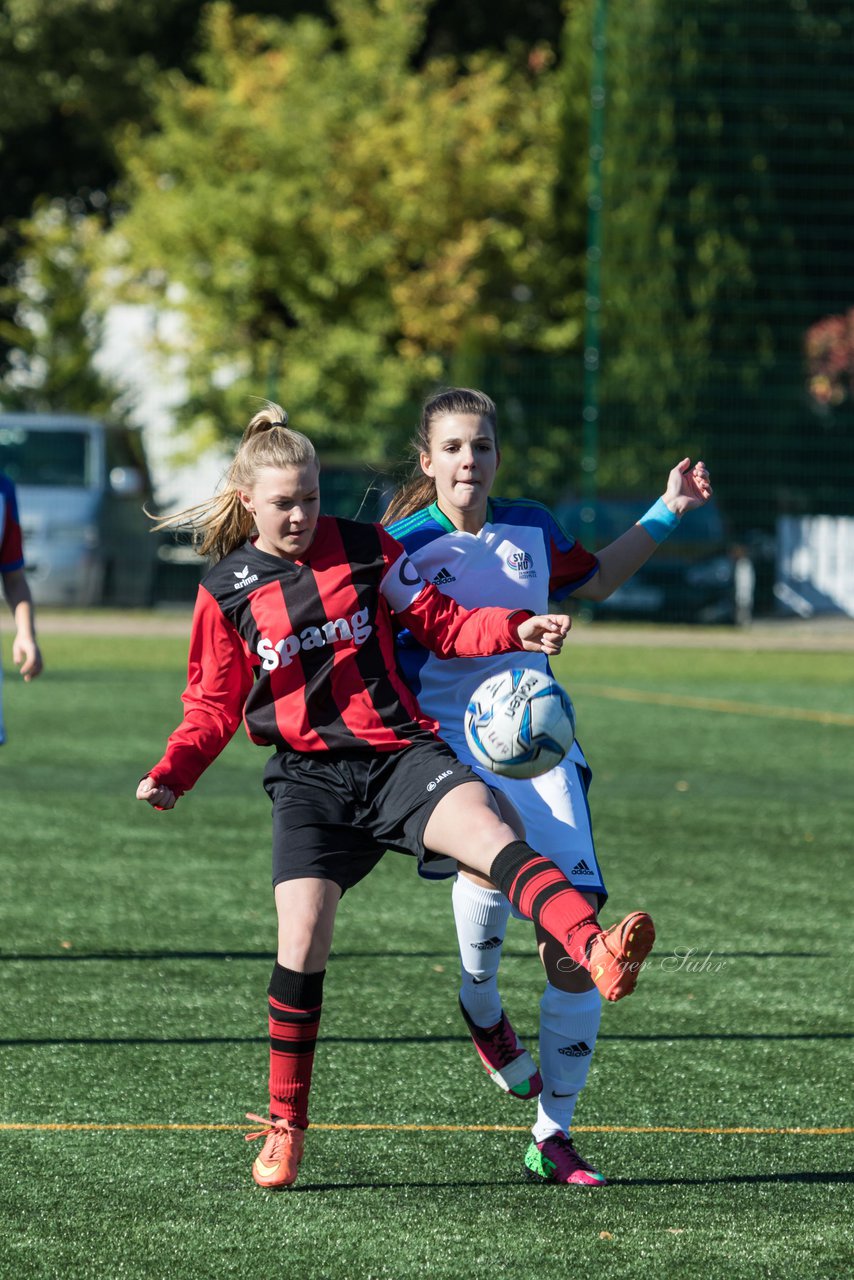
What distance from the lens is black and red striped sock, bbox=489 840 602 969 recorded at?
3799mm

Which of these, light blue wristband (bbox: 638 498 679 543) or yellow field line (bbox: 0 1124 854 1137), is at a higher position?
light blue wristband (bbox: 638 498 679 543)

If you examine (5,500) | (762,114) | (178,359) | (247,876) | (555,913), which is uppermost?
(762,114)

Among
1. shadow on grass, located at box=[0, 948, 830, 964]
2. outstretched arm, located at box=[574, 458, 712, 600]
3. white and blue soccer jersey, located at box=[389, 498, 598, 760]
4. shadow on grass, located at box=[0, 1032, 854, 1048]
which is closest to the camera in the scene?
white and blue soccer jersey, located at box=[389, 498, 598, 760]

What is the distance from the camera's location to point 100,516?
67.5 ft

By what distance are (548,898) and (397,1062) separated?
4.74ft

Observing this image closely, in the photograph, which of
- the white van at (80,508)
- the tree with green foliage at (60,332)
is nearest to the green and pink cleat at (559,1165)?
the white van at (80,508)

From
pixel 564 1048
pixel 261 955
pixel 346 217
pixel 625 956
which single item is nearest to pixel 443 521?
pixel 564 1048

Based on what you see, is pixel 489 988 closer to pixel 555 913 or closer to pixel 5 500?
pixel 555 913

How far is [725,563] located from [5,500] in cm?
1506

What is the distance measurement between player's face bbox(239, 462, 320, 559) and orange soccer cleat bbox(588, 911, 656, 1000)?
3.92 feet

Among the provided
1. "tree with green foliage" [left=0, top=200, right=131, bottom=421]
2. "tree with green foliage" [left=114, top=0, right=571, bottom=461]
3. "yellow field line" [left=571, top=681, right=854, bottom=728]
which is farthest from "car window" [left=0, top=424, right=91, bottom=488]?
"tree with green foliage" [left=0, top=200, right=131, bottom=421]

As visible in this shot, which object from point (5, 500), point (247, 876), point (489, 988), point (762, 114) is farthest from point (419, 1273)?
point (762, 114)

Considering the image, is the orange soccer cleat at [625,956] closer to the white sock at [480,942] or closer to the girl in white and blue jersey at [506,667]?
the girl in white and blue jersey at [506,667]

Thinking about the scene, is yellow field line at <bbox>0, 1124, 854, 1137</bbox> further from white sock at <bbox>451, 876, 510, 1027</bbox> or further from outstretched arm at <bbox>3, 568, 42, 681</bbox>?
outstretched arm at <bbox>3, 568, 42, 681</bbox>
